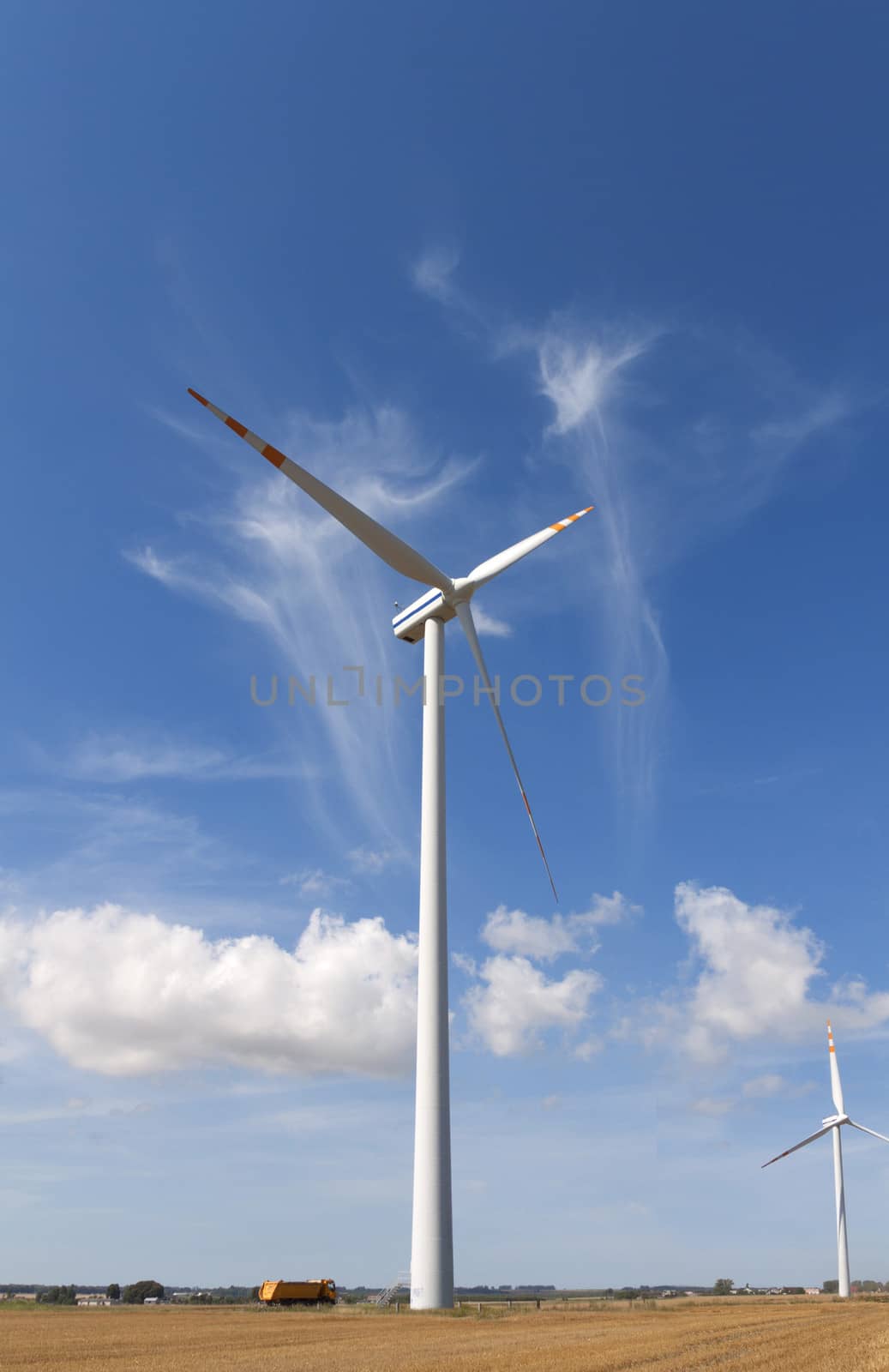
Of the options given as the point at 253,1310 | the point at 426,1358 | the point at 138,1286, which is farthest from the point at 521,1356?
the point at 138,1286

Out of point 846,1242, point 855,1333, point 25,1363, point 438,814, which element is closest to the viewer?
point 25,1363

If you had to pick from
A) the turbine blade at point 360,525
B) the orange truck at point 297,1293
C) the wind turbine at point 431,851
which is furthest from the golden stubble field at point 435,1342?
the turbine blade at point 360,525

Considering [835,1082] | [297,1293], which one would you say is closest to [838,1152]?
[835,1082]

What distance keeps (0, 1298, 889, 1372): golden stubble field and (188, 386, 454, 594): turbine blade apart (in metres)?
34.2

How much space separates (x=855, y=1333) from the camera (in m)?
42.7

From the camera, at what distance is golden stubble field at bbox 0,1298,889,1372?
2722cm

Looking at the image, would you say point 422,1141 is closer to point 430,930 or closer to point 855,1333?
point 430,930

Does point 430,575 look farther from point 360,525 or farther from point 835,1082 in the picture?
point 835,1082

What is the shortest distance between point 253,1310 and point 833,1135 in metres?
65.1

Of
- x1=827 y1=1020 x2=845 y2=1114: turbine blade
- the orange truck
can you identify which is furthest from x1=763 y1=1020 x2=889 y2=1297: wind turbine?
the orange truck

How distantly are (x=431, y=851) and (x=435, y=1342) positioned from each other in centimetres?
2147

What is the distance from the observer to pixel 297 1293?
7350cm

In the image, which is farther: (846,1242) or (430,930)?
(846,1242)

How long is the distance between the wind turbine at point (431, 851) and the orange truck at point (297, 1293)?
3148 cm
